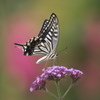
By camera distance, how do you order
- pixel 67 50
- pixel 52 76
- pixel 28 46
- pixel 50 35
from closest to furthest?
pixel 52 76, pixel 28 46, pixel 50 35, pixel 67 50

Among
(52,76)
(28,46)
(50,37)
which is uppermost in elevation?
(50,37)

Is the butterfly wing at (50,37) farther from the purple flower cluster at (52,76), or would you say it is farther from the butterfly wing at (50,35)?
the purple flower cluster at (52,76)

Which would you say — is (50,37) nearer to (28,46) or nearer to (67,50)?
(28,46)

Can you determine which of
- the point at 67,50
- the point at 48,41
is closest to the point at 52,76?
the point at 48,41

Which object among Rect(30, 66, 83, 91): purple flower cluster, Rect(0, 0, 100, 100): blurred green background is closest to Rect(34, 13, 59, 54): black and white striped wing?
Rect(30, 66, 83, 91): purple flower cluster

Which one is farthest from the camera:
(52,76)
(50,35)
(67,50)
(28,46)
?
(67,50)

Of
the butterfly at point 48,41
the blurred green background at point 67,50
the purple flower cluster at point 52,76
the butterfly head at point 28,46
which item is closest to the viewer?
the purple flower cluster at point 52,76

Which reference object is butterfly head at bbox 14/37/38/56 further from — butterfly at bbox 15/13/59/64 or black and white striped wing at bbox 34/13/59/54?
black and white striped wing at bbox 34/13/59/54

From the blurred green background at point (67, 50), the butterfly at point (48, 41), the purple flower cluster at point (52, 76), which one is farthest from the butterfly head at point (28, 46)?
the blurred green background at point (67, 50)

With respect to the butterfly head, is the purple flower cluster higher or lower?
lower
